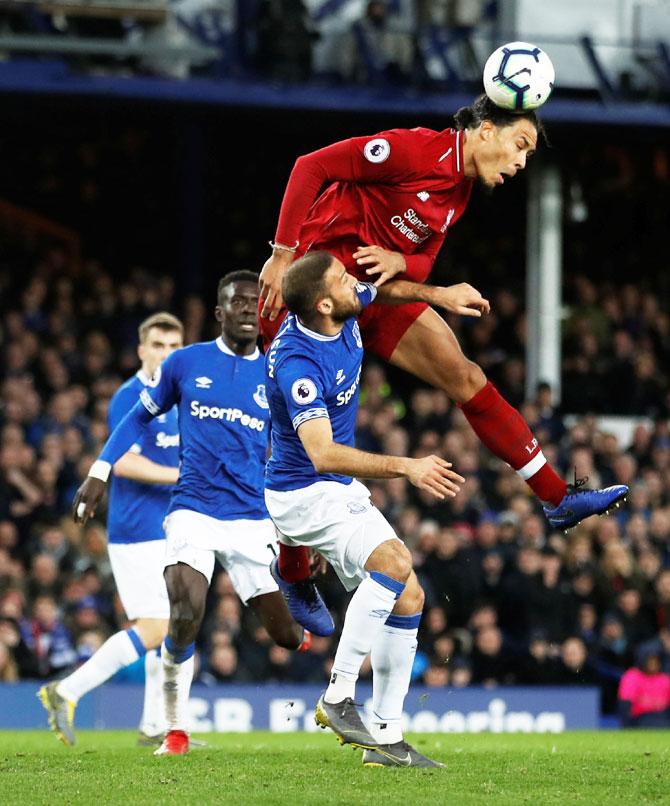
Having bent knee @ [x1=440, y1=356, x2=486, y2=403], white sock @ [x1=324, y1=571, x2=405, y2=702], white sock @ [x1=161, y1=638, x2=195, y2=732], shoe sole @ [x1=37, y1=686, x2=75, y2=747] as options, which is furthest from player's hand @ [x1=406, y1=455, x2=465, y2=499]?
shoe sole @ [x1=37, y1=686, x2=75, y2=747]

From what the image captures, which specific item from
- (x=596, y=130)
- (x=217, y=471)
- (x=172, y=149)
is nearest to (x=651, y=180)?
(x=596, y=130)

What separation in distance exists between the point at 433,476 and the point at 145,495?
14.0 feet

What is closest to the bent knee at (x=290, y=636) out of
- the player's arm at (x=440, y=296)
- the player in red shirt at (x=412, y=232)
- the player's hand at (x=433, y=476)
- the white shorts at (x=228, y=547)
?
the white shorts at (x=228, y=547)

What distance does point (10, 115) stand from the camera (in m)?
22.9

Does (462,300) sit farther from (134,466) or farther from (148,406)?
(134,466)

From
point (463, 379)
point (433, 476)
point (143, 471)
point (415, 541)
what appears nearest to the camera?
point (433, 476)

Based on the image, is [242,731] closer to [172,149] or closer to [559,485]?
[559,485]

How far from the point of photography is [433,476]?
7391mm

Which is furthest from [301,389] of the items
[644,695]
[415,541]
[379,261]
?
[644,695]

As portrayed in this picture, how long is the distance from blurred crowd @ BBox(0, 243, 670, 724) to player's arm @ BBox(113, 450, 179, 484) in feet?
13.5

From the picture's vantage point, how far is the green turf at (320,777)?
722 cm

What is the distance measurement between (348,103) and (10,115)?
497 centimetres

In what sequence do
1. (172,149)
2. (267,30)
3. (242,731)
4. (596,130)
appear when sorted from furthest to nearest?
1. (172,149)
2. (596,130)
3. (267,30)
4. (242,731)

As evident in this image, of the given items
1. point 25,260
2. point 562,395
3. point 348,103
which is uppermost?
point 348,103
